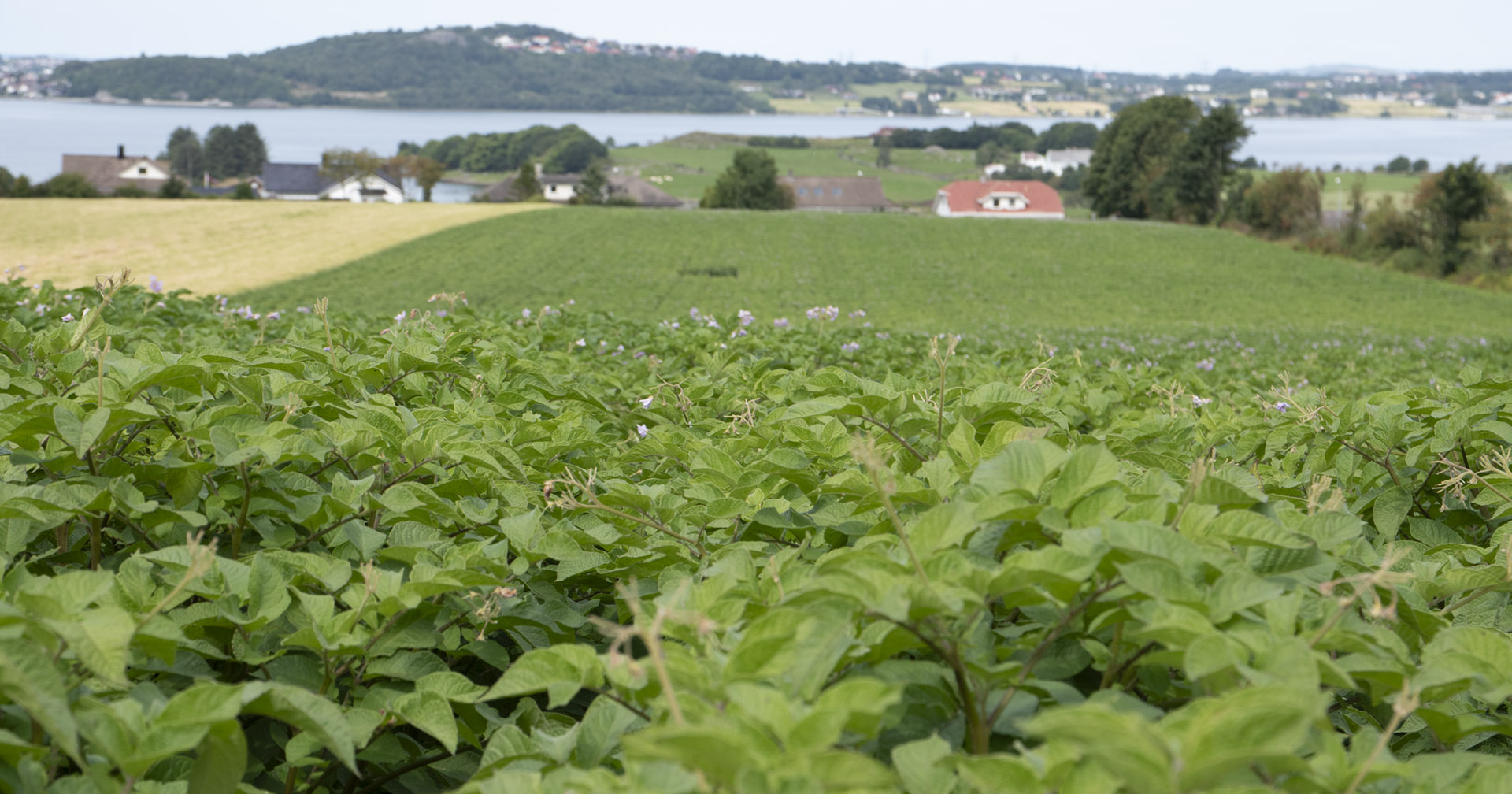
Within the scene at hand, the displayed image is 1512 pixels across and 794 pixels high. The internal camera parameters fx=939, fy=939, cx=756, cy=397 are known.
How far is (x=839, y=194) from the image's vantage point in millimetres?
95562

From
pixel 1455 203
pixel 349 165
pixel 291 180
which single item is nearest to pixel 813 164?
pixel 349 165

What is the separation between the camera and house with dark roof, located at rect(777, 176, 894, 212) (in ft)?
309

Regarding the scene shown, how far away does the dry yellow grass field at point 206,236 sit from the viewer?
33.0 m

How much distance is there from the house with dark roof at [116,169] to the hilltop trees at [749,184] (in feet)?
143

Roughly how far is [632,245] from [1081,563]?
139 ft

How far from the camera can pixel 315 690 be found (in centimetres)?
151

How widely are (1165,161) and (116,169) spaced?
3411 inches

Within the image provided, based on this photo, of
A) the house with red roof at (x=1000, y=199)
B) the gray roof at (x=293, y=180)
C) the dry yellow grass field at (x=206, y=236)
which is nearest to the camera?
the dry yellow grass field at (x=206, y=236)

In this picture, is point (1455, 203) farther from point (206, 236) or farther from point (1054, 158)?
point (1054, 158)

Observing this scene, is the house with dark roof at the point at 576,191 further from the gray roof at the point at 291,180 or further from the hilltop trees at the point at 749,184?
the gray roof at the point at 291,180

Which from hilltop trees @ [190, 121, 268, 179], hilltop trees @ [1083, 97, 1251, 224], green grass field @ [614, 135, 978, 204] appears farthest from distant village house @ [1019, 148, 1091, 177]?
hilltop trees @ [190, 121, 268, 179]

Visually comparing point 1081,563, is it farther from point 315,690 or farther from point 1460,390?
point 1460,390

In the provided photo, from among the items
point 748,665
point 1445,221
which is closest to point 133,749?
point 748,665

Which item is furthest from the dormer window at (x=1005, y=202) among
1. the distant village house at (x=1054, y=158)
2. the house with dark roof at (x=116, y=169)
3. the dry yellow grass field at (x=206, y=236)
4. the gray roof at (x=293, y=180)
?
the house with dark roof at (x=116, y=169)
